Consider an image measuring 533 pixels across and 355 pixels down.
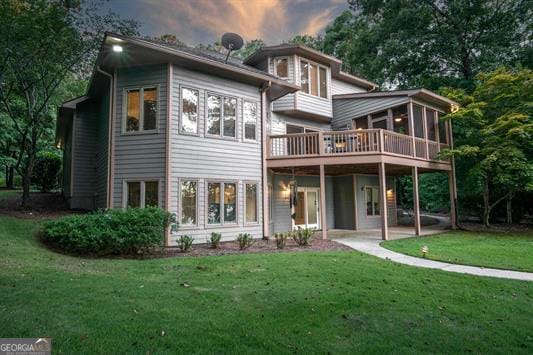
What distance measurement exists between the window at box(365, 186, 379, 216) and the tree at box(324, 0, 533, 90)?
10.3 meters

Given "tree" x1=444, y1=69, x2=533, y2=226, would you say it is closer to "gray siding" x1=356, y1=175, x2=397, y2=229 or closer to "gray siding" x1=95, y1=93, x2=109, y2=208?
"gray siding" x1=356, y1=175, x2=397, y2=229

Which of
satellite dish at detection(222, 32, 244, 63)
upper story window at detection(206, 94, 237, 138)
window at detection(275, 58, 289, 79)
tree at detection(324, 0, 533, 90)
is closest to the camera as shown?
upper story window at detection(206, 94, 237, 138)

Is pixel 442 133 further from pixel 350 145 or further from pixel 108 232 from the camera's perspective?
pixel 108 232

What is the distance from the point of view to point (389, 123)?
47.0ft

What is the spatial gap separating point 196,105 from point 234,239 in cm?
490

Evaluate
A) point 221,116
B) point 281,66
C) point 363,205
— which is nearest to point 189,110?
point 221,116

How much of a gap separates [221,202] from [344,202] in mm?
7523

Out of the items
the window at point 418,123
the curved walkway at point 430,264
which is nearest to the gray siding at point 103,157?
the curved walkway at point 430,264

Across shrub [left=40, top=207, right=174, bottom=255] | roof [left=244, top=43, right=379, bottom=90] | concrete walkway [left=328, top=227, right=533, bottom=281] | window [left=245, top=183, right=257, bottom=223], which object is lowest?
concrete walkway [left=328, top=227, right=533, bottom=281]

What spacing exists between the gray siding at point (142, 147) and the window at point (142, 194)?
17 cm

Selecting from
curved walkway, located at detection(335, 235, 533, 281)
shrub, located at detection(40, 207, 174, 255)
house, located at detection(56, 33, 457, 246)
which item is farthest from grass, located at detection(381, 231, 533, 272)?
shrub, located at detection(40, 207, 174, 255)

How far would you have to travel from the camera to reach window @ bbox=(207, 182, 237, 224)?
11023 millimetres

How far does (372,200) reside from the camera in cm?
1697

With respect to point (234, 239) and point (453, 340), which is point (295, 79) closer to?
point (234, 239)
